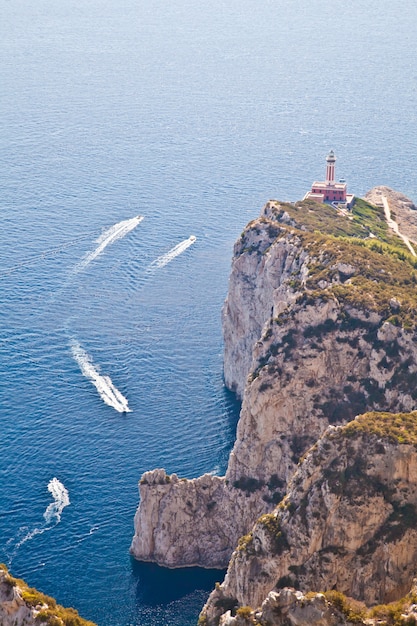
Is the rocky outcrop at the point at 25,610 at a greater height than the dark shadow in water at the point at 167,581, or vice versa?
the rocky outcrop at the point at 25,610

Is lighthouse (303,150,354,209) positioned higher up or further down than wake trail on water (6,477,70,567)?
higher up

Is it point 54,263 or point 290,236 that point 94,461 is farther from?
point 54,263

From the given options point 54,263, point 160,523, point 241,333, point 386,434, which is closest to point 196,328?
point 241,333

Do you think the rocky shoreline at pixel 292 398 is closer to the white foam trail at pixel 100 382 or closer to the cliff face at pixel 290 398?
the cliff face at pixel 290 398

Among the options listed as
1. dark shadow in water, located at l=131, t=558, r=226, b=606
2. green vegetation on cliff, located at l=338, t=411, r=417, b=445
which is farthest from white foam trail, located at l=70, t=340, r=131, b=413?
green vegetation on cliff, located at l=338, t=411, r=417, b=445

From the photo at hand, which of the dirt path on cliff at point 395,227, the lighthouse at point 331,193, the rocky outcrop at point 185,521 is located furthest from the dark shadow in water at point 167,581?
the lighthouse at point 331,193

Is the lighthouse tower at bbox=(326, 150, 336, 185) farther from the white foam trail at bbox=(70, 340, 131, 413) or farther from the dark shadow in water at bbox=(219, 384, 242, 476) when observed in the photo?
the white foam trail at bbox=(70, 340, 131, 413)
